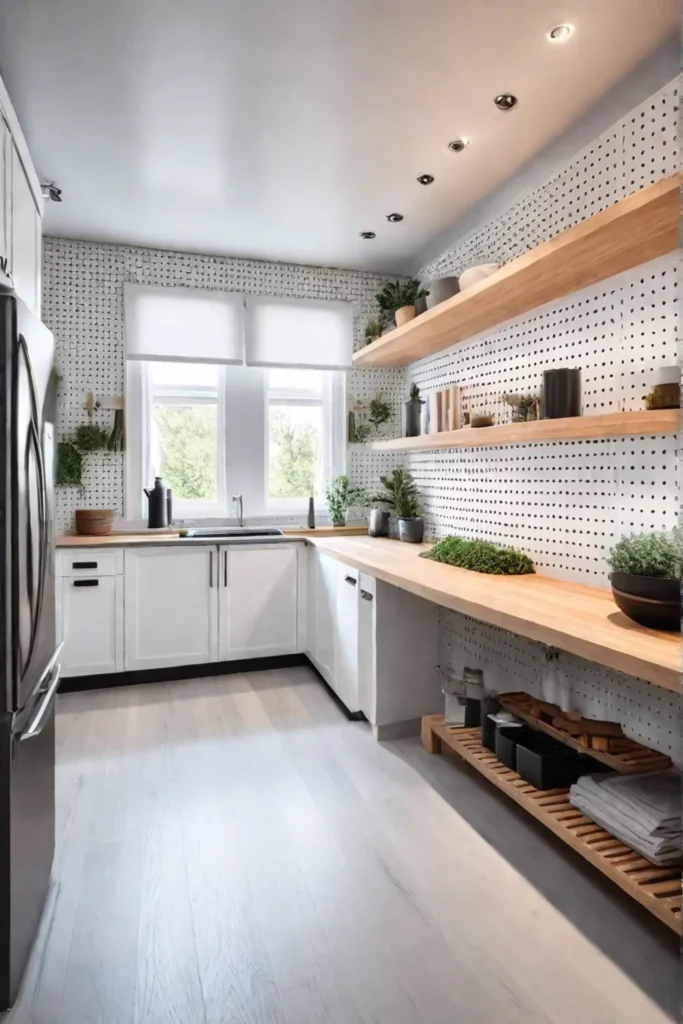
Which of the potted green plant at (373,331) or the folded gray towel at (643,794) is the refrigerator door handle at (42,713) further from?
the potted green plant at (373,331)

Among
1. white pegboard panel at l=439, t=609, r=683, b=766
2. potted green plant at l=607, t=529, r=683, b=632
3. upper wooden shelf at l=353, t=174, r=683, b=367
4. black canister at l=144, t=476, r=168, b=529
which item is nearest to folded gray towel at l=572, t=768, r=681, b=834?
white pegboard panel at l=439, t=609, r=683, b=766

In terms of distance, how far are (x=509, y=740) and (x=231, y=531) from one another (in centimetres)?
239

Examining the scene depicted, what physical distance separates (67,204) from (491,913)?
3811 millimetres

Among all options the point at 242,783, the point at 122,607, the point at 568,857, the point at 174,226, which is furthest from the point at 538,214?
the point at 122,607

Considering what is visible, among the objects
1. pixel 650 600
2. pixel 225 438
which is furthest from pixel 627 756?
pixel 225 438

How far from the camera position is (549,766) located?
216 centimetres

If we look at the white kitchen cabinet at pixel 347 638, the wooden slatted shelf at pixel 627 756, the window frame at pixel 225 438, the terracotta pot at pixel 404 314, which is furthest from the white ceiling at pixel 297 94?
the wooden slatted shelf at pixel 627 756

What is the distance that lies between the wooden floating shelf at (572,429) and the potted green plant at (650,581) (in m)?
0.36

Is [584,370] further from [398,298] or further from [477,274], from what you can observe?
[398,298]

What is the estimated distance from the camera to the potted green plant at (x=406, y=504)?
3.85 meters

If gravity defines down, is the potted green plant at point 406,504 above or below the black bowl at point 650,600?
above

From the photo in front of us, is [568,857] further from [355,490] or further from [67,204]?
[67,204]

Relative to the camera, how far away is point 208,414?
14.2 ft

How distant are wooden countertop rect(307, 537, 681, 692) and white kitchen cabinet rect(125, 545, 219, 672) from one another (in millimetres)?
1015
